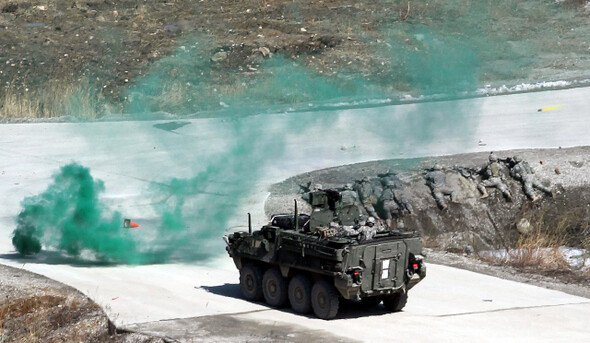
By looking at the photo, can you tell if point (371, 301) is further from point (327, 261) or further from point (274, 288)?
point (327, 261)

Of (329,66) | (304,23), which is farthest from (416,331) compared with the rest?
(304,23)

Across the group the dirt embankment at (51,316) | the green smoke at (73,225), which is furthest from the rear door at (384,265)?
the green smoke at (73,225)

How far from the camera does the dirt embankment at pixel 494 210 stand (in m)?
28.2

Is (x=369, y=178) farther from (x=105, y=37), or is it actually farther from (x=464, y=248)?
(x=105, y=37)

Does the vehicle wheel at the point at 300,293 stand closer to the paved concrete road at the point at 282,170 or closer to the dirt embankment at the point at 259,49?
the paved concrete road at the point at 282,170

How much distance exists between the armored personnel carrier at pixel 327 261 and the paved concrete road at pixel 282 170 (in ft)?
1.27

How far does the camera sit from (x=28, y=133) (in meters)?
39.7

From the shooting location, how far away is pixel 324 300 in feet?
65.3

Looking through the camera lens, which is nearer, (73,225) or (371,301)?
(371,301)

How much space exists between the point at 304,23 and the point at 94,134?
1620 cm

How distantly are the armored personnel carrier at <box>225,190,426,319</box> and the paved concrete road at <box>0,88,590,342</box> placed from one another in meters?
0.39

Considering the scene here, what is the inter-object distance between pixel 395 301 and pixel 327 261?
6.45 ft

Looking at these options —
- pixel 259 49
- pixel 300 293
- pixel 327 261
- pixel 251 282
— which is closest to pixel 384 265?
pixel 327 261

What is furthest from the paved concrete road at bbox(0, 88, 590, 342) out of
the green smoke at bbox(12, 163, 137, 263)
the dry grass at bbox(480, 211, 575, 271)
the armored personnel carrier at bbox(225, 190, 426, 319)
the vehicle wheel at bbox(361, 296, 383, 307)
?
the dry grass at bbox(480, 211, 575, 271)
